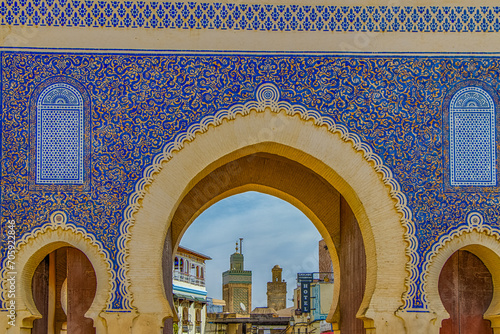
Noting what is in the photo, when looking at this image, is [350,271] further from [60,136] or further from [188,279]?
[188,279]

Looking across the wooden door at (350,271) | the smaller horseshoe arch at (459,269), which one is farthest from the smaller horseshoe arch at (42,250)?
the smaller horseshoe arch at (459,269)

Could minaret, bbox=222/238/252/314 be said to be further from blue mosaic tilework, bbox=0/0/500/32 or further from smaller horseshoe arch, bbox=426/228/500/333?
blue mosaic tilework, bbox=0/0/500/32

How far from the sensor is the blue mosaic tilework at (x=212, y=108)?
7453 millimetres

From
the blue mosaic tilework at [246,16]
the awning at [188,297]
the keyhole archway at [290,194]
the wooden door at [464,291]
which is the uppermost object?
the blue mosaic tilework at [246,16]

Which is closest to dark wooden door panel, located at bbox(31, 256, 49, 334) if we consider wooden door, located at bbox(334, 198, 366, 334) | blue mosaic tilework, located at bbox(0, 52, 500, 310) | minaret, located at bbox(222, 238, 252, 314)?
blue mosaic tilework, located at bbox(0, 52, 500, 310)

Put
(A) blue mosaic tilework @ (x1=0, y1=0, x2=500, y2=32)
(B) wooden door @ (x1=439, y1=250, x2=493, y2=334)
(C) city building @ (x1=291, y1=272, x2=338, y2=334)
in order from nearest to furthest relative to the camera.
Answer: (A) blue mosaic tilework @ (x1=0, y1=0, x2=500, y2=32) → (B) wooden door @ (x1=439, y1=250, x2=493, y2=334) → (C) city building @ (x1=291, y1=272, x2=338, y2=334)

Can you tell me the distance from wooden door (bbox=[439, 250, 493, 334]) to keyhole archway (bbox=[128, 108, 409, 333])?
2.91 feet

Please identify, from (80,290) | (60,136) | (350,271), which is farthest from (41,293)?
(350,271)

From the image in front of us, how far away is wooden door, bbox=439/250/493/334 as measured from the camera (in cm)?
801

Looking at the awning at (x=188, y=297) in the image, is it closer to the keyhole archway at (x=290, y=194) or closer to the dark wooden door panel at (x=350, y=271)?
the keyhole archway at (x=290, y=194)

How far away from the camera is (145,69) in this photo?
25.1 feet

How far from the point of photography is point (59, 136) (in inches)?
296

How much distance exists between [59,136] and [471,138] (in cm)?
396

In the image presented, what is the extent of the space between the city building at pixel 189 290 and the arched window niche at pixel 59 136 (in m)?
14.6
